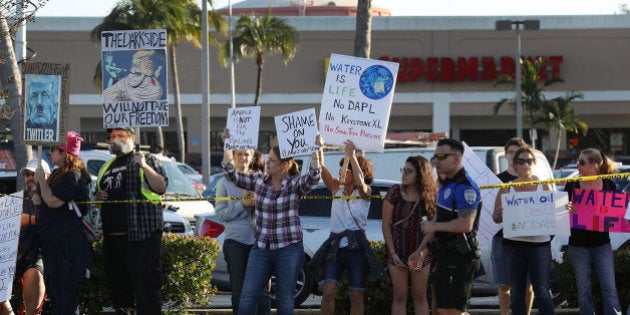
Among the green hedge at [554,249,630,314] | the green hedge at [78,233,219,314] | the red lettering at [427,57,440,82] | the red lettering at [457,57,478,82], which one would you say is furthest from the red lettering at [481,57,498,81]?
the green hedge at [78,233,219,314]

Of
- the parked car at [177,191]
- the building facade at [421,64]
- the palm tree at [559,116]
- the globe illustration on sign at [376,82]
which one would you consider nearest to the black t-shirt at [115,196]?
the globe illustration on sign at [376,82]

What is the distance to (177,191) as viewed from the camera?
17.6 metres

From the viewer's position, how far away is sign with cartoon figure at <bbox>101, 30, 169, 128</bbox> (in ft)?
32.6

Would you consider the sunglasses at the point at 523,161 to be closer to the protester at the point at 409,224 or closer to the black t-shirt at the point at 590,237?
the black t-shirt at the point at 590,237

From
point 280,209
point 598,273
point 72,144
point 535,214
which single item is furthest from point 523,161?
point 72,144

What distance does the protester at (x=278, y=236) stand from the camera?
29.2 feet

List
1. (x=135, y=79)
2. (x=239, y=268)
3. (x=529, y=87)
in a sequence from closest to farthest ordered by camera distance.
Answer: (x=239, y=268) → (x=135, y=79) → (x=529, y=87)

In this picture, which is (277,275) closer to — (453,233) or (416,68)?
(453,233)

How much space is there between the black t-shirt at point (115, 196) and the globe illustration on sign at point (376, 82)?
2099mm

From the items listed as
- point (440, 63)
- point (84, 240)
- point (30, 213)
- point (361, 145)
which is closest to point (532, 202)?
point (361, 145)

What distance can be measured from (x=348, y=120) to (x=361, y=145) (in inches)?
10.2

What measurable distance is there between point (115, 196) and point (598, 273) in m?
4.11

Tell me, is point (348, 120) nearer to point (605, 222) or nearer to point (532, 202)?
point (532, 202)

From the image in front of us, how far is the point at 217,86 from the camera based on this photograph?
184 feet
